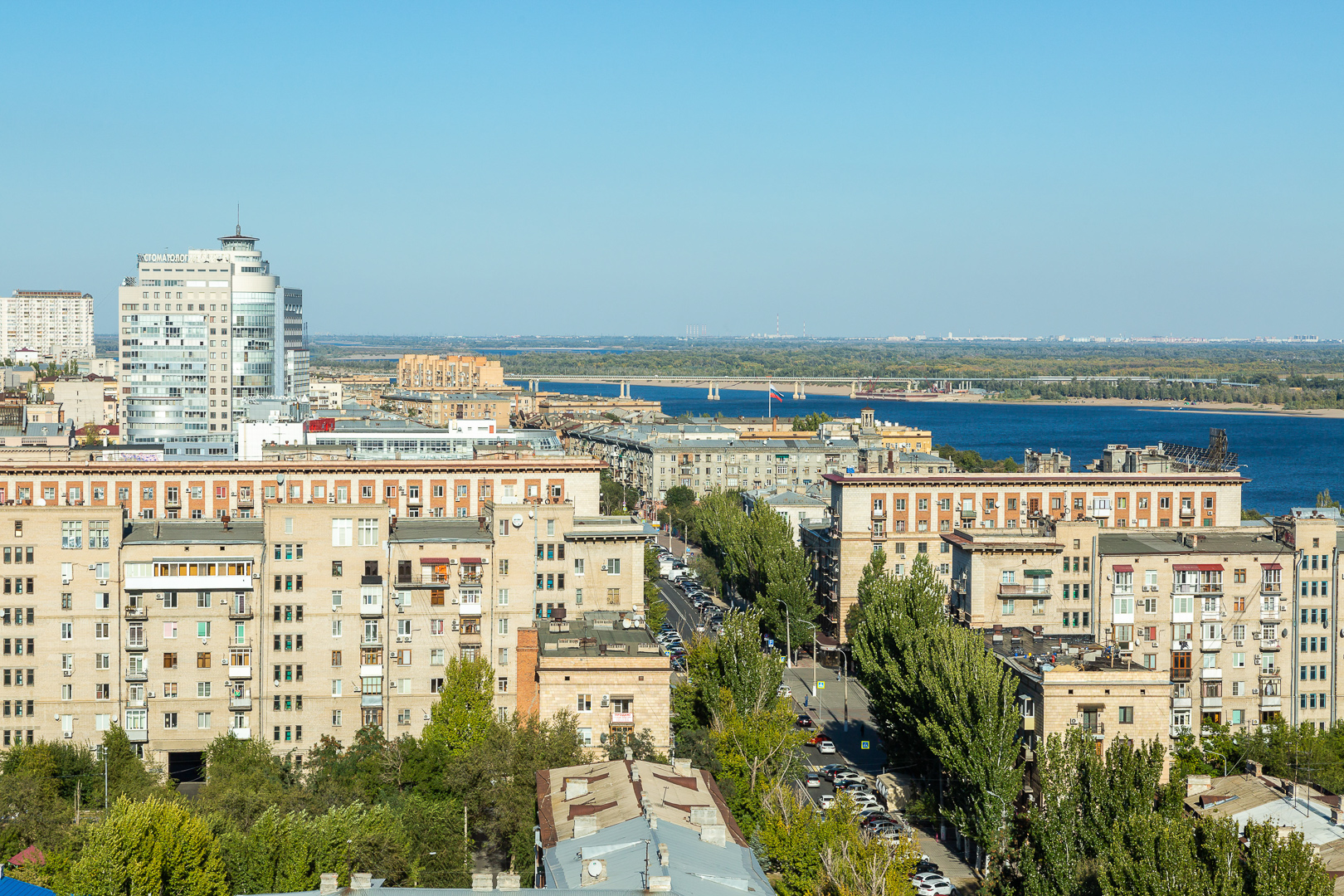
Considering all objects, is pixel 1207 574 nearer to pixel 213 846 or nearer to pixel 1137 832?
pixel 1137 832

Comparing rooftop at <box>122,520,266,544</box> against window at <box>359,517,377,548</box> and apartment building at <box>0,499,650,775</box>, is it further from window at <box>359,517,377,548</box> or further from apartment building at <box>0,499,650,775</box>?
window at <box>359,517,377,548</box>

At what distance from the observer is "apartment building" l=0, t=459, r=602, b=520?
3159 inches

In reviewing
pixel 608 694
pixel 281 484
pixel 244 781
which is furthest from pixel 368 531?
pixel 281 484

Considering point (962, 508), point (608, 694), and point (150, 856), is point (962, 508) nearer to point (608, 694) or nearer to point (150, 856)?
point (608, 694)

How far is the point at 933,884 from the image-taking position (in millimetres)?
42188

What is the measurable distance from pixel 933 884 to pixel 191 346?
4138 inches

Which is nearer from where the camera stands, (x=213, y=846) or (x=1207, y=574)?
(x=213, y=846)

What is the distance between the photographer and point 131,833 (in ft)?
110

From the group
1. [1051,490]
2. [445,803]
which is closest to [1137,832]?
[445,803]

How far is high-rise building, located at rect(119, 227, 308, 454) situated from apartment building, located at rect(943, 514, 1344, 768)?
86473 mm

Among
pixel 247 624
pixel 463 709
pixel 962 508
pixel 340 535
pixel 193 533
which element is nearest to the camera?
pixel 463 709

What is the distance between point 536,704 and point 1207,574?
25134 mm

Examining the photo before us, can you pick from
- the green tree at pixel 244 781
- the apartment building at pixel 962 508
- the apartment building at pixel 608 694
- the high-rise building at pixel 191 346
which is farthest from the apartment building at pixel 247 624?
the high-rise building at pixel 191 346

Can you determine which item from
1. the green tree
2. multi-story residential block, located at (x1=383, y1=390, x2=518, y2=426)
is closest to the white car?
the green tree
